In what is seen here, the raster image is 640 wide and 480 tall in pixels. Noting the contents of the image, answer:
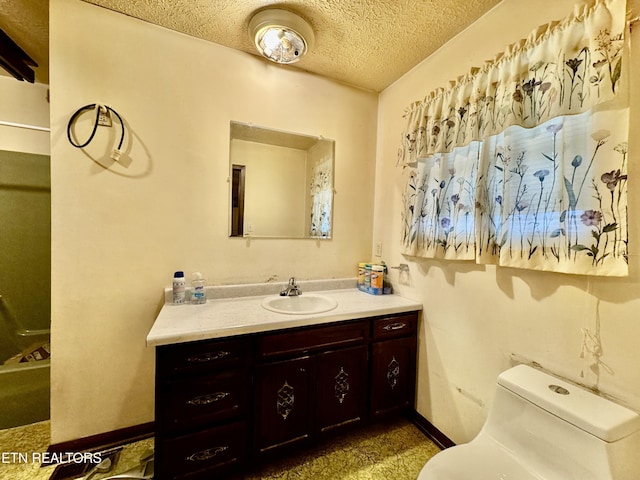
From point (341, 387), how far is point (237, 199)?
1.34m

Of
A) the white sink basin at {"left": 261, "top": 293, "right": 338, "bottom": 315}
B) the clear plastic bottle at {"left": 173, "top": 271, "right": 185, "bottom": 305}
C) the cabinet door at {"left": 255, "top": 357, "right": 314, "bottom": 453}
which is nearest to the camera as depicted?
the cabinet door at {"left": 255, "top": 357, "right": 314, "bottom": 453}

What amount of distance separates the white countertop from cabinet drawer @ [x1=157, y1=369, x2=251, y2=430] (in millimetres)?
209

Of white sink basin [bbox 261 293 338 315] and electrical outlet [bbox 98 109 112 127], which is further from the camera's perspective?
white sink basin [bbox 261 293 338 315]

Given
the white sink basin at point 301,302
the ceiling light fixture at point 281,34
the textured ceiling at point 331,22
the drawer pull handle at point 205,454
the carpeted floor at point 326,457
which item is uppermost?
the textured ceiling at point 331,22

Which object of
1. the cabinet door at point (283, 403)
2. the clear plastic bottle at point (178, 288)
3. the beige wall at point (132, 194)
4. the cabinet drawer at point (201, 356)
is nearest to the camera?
the cabinet drawer at point (201, 356)

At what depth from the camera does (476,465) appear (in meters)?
0.98

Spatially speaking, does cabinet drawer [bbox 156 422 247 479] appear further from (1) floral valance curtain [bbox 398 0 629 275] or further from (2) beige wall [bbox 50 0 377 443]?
(1) floral valance curtain [bbox 398 0 629 275]

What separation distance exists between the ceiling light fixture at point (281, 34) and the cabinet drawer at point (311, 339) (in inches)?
63.8

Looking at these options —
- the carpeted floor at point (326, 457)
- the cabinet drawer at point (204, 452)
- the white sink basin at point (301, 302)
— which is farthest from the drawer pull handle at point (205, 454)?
the white sink basin at point (301, 302)

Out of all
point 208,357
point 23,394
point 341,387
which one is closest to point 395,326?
point 341,387

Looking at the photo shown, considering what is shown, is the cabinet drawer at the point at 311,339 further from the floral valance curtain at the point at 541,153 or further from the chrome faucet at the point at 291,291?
the floral valance curtain at the point at 541,153

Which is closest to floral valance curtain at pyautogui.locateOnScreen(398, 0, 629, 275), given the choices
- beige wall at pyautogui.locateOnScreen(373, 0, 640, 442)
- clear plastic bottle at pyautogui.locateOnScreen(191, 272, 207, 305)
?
beige wall at pyautogui.locateOnScreen(373, 0, 640, 442)

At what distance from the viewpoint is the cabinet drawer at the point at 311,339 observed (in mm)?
1338

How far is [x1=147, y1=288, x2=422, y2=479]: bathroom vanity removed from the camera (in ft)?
3.86
